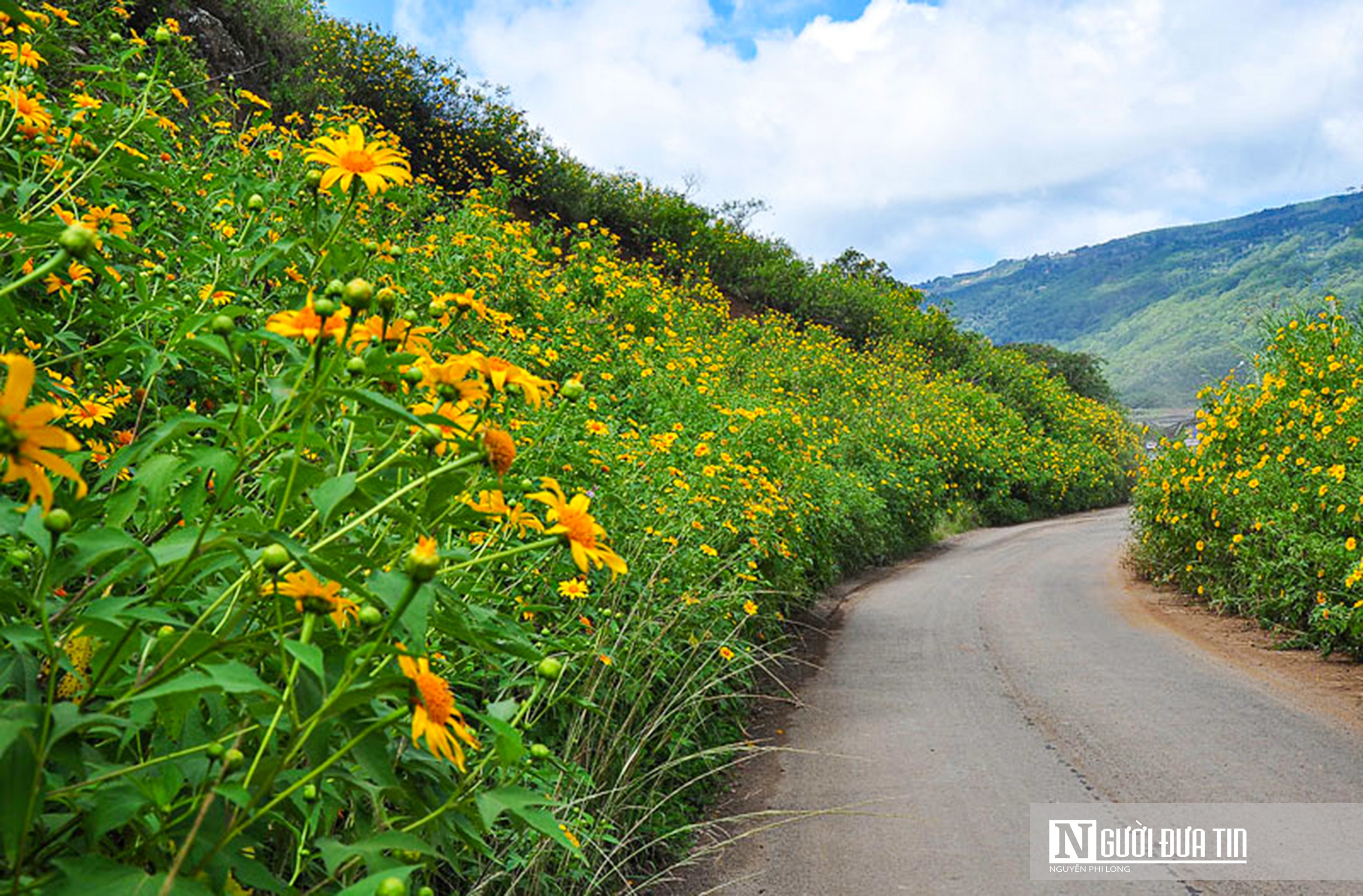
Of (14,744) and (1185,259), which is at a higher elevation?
(1185,259)

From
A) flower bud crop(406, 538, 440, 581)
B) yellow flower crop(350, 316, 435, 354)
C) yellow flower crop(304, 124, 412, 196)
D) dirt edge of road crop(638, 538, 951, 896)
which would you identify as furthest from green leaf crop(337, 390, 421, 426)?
dirt edge of road crop(638, 538, 951, 896)

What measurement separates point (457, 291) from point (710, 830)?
3.50m

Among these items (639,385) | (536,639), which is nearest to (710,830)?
(536,639)

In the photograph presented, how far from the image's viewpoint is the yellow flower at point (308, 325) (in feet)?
3.76

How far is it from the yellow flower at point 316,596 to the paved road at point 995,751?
234 centimetres

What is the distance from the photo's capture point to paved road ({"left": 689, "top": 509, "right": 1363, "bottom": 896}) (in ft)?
10.6

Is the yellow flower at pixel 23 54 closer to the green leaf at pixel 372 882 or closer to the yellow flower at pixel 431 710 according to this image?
the yellow flower at pixel 431 710

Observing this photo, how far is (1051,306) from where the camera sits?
151 metres

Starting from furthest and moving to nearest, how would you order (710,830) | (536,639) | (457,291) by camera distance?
1. (457,291)
2. (710,830)
3. (536,639)

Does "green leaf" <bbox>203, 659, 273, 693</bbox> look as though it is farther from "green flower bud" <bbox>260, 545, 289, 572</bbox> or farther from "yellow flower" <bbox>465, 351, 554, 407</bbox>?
"yellow flower" <bbox>465, 351, 554, 407</bbox>

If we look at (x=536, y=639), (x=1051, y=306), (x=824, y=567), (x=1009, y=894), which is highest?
(x=1051, y=306)

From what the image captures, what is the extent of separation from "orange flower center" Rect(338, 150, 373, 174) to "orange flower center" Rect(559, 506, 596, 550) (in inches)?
26.7

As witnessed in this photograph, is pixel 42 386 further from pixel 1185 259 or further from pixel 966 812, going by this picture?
pixel 1185 259

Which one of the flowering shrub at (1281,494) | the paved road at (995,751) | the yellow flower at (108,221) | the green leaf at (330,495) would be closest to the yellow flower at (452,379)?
the green leaf at (330,495)
